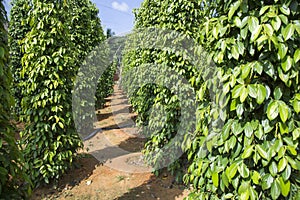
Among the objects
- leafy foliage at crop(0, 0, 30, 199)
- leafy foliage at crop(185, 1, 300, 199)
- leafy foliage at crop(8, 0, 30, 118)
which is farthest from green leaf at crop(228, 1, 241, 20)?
leafy foliage at crop(8, 0, 30, 118)

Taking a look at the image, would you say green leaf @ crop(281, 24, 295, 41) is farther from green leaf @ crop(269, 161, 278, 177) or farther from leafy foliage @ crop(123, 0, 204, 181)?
leafy foliage @ crop(123, 0, 204, 181)

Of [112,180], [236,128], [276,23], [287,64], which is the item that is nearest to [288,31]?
[276,23]

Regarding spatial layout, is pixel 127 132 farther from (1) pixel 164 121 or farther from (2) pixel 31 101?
(2) pixel 31 101

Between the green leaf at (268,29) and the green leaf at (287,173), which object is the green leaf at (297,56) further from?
the green leaf at (287,173)

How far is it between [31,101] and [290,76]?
11.4ft

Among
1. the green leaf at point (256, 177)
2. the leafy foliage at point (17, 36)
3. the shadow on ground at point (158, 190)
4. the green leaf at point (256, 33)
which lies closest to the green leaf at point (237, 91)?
the green leaf at point (256, 33)

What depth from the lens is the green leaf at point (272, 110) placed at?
1.48 m

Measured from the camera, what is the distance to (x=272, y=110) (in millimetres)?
1490

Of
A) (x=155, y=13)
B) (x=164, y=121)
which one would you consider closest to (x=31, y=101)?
(x=164, y=121)

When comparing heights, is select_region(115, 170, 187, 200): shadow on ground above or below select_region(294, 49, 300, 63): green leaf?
below

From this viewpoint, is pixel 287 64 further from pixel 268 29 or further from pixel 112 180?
pixel 112 180

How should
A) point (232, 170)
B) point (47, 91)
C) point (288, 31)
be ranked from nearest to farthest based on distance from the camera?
1. point (288, 31)
2. point (232, 170)
3. point (47, 91)

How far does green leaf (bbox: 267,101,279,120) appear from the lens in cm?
148

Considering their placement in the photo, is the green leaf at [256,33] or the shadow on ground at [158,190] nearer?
the green leaf at [256,33]
